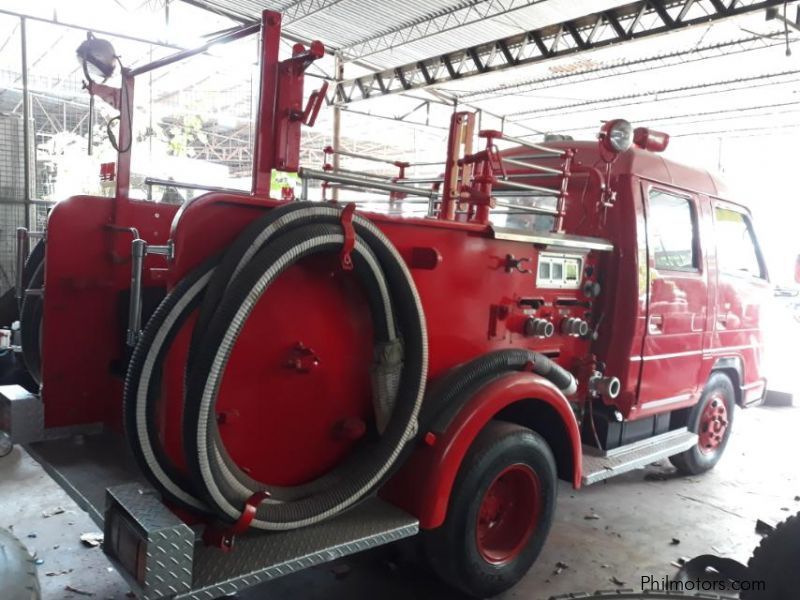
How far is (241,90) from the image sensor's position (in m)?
12.1

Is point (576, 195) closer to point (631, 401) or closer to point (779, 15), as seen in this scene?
point (631, 401)

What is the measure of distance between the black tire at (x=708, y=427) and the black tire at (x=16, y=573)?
4.24 metres

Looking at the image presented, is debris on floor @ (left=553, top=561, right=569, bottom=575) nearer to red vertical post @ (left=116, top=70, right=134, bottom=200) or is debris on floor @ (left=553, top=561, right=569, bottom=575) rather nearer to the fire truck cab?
the fire truck cab

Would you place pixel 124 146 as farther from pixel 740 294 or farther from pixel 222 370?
pixel 740 294

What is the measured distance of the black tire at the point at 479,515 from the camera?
9.15ft

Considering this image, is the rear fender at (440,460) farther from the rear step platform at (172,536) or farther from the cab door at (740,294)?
the cab door at (740,294)

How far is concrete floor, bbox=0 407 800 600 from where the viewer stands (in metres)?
3.10

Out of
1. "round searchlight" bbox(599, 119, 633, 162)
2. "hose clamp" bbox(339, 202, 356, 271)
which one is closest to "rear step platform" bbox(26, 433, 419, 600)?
"hose clamp" bbox(339, 202, 356, 271)

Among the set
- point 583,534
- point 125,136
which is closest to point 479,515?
point 583,534

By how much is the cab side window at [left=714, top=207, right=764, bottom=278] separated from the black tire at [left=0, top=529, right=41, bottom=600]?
435cm

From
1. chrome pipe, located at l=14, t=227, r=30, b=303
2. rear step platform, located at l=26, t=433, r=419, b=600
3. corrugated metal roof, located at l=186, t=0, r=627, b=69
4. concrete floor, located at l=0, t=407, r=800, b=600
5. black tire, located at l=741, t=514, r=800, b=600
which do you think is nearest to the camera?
rear step platform, located at l=26, t=433, r=419, b=600

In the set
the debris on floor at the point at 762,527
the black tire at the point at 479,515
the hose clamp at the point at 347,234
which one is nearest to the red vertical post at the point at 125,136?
the hose clamp at the point at 347,234

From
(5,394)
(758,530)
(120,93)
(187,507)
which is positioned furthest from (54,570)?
(758,530)

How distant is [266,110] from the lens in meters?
2.40
